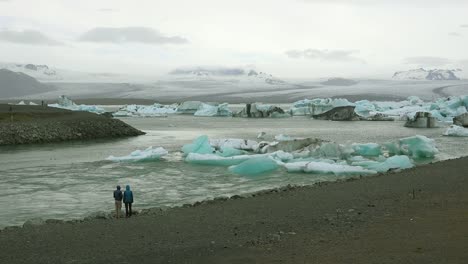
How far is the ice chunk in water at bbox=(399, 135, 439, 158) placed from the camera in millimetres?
18688

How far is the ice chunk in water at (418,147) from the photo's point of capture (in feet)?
61.3

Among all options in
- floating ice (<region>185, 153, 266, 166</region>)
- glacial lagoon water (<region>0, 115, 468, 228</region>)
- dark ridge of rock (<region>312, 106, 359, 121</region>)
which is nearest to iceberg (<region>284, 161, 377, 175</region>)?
glacial lagoon water (<region>0, 115, 468, 228</region>)

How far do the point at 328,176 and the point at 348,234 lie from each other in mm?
7941

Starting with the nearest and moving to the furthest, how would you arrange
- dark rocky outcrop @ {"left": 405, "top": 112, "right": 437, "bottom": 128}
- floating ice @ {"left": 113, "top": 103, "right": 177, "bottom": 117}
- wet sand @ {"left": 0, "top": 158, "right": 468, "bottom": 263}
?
wet sand @ {"left": 0, "top": 158, "right": 468, "bottom": 263} < dark rocky outcrop @ {"left": 405, "top": 112, "right": 437, "bottom": 128} < floating ice @ {"left": 113, "top": 103, "right": 177, "bottom": 117}

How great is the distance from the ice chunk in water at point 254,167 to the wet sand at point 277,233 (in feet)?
15.7

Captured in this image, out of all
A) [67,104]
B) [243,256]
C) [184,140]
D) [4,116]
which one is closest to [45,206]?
[243,256]

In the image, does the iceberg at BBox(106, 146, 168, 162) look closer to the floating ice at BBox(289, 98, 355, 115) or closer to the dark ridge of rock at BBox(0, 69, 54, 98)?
the floating ice at BBox(289, 98, 355, 115)

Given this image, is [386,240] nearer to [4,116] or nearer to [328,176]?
[328,176]

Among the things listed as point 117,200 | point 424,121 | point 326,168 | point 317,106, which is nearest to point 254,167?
point 326,168

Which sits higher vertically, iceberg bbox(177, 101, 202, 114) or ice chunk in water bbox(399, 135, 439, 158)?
iceberg bbox(177, 101, 202, 114)

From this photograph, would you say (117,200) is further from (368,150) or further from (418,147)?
(418,147)

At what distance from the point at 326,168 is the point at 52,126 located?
16.8 meters

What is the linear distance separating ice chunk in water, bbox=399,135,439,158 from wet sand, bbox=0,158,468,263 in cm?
888

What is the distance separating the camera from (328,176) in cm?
1440
